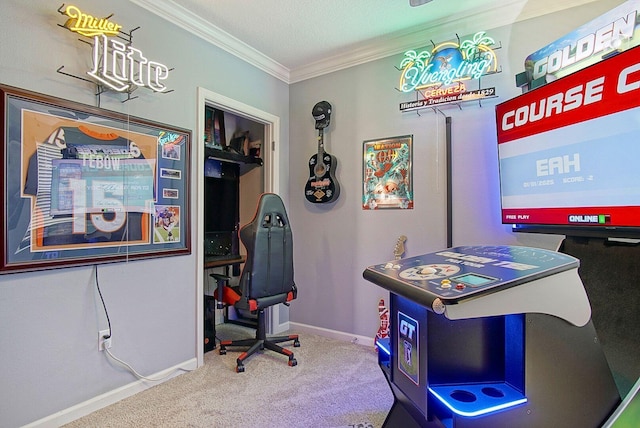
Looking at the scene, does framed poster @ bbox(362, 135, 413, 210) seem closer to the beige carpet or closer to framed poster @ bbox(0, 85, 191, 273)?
the beige carpet

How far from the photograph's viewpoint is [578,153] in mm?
1730

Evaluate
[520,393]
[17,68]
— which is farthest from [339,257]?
[17,68]

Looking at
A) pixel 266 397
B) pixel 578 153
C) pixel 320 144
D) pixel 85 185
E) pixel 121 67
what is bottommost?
pixel 266 397

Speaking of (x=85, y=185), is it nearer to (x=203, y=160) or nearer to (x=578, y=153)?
(x=203, y=160)

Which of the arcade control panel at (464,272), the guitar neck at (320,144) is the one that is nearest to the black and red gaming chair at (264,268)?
the guitar neck at (320,144)

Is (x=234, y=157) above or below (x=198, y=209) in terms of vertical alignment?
above

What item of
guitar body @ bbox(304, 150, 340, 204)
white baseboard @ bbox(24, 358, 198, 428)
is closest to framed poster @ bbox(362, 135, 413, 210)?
→ guitar body @ bbox(304, 150, 340, 204)

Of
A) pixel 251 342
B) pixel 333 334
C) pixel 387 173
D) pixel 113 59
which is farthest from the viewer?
pixel 333 334

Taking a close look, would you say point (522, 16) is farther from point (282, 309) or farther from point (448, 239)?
point (282, 309)

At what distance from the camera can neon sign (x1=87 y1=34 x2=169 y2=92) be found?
1.98 metres

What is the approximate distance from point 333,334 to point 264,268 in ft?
3.73

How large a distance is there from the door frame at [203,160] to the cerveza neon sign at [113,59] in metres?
0.47

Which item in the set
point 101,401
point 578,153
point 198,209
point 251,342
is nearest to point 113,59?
point 198,209

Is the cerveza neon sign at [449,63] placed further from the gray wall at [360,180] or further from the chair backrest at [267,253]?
the chair backrest at [267,253]
